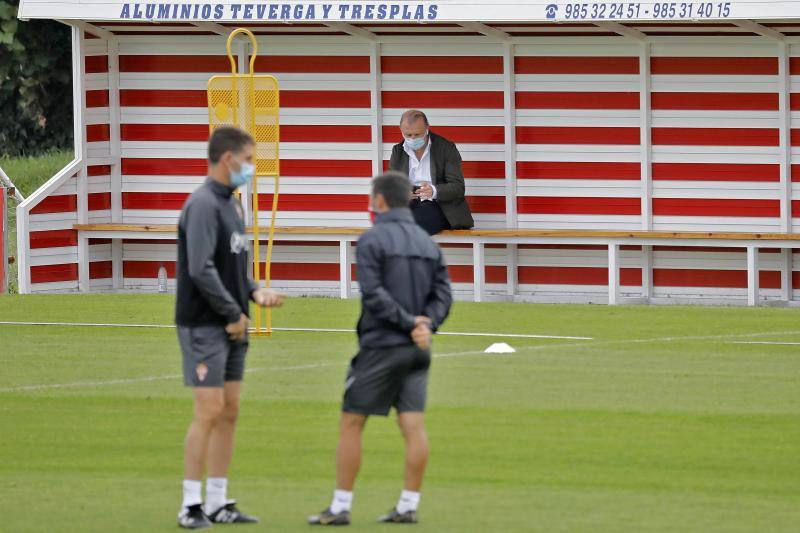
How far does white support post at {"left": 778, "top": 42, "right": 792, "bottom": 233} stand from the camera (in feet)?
63.8

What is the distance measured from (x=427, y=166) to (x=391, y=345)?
10768mm

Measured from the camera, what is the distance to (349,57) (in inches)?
843

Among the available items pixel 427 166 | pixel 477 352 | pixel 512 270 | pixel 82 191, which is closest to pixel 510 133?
pixel 512 270

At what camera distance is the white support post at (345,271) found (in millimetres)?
20359

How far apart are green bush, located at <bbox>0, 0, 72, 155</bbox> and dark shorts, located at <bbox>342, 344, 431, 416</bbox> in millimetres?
19456

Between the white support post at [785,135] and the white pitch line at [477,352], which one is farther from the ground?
the white support post at [785,135]

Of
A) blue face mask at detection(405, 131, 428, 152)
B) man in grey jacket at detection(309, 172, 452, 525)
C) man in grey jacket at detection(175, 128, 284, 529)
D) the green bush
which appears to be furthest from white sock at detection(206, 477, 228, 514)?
the green bush

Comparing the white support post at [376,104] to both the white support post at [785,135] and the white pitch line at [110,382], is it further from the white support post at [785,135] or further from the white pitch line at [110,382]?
the white pitch line at [110,382]

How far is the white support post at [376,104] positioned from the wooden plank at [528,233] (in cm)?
101

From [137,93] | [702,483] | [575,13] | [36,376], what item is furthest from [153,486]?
[137,93]

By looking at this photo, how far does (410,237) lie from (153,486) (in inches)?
84.1

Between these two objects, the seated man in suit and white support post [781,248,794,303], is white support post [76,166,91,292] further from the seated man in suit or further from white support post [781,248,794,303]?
white support post [781,248,794,303]

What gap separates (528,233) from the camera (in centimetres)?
2000

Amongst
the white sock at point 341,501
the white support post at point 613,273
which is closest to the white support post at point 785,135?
the white support post at point 613,273
